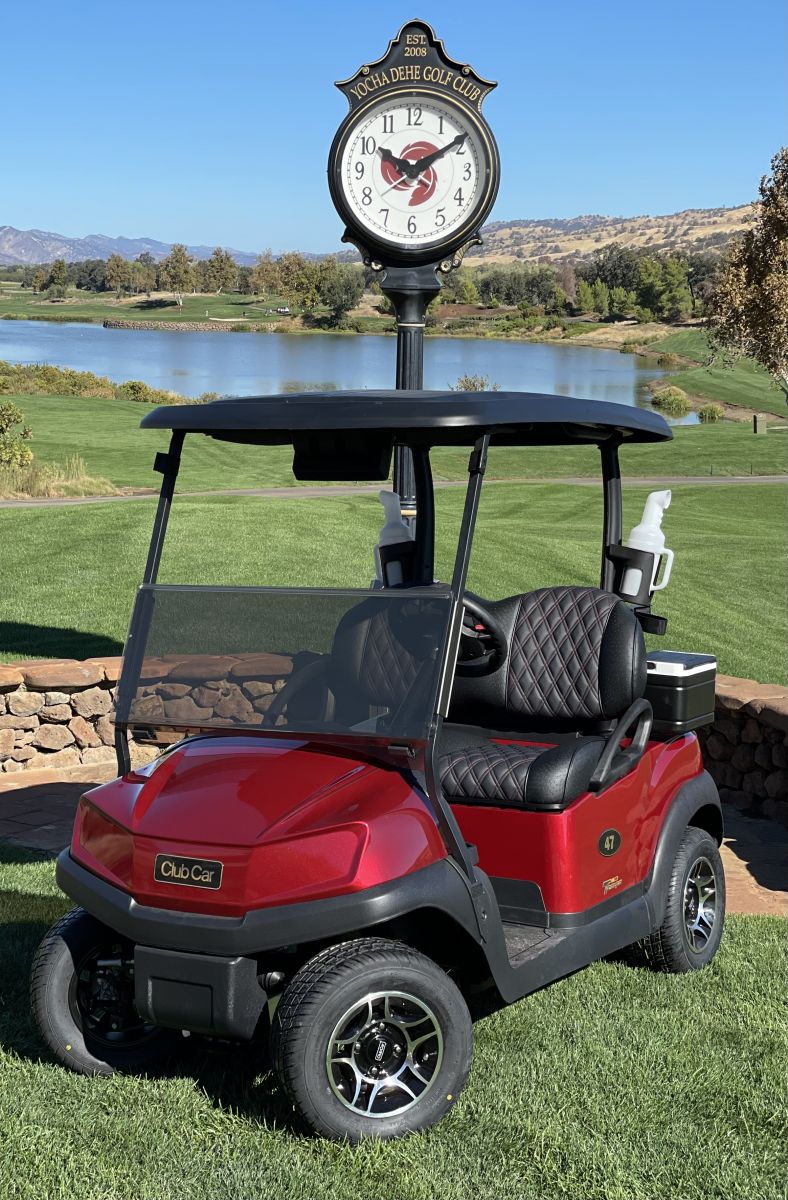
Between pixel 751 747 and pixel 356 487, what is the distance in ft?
56.2

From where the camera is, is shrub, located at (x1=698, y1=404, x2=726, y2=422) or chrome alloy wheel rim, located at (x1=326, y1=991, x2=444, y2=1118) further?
shrub, located at (x1=698, y1=404, x2=726, y2=422)

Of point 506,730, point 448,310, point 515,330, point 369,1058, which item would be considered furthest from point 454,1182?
point 448,310

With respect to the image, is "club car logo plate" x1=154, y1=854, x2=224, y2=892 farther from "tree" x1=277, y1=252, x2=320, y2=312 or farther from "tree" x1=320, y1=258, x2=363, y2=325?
"tree" x1=277, y1=252, x2=320, y2=312

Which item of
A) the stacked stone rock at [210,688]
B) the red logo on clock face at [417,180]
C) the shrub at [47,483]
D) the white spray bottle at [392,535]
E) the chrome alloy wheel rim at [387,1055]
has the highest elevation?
the red logo on clock face at [417,180]

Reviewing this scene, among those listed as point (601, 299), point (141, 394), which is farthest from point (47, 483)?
point (601, 299)

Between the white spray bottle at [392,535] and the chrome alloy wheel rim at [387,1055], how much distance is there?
2.06 m

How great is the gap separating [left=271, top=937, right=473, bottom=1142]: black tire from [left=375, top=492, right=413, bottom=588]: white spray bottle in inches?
76.8

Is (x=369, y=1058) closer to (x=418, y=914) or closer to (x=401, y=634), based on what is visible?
(x=418, y=914)

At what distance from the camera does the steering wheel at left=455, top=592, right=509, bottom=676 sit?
4.16 meters

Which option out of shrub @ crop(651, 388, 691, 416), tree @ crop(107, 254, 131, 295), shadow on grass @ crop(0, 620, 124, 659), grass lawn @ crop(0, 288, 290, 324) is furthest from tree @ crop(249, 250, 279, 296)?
shadow on grass @ crop(0, 620, 124, 659)

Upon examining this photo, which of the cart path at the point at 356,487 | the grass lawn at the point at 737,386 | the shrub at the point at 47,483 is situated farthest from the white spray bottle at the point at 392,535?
the grass lawn at the point at 737,386

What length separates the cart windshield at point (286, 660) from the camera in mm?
3635

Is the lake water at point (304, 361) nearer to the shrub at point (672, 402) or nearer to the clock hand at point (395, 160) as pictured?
the shrub at point (672, 402)

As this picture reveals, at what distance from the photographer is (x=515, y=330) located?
10062cm
